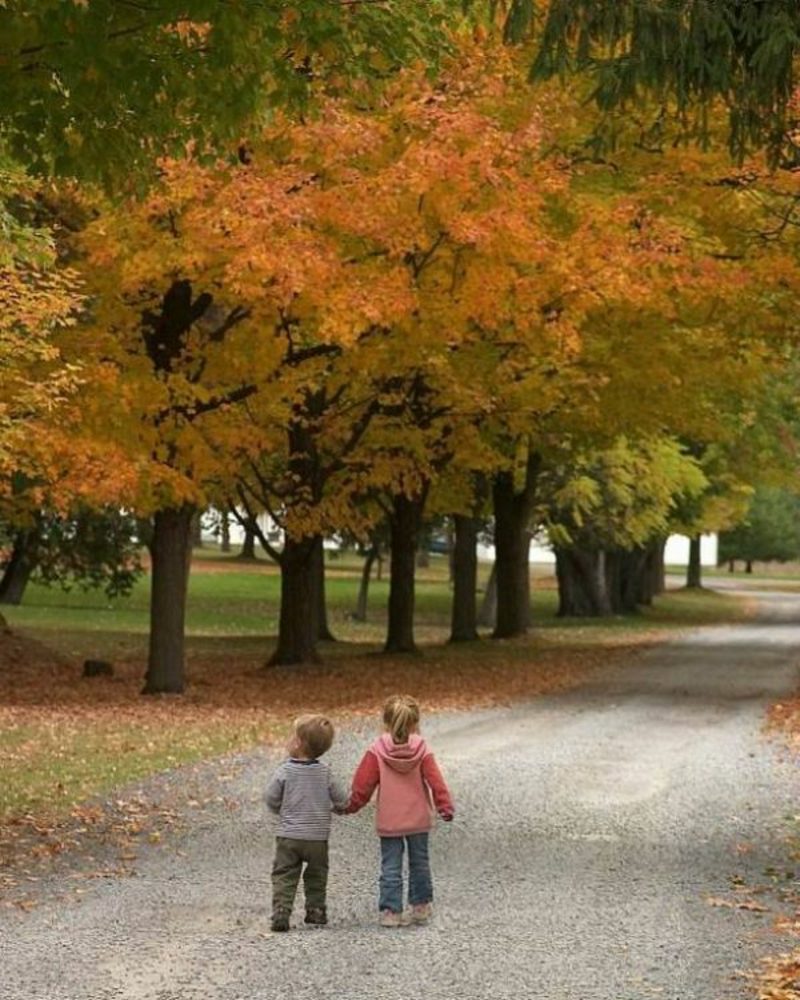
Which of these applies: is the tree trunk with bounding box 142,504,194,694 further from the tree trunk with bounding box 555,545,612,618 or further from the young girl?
the tree trunk with bounding box 555,545,612,618

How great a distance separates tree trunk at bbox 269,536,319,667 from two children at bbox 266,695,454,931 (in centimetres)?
2081

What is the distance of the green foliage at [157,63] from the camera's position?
407 inches

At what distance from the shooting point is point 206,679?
2803 centimetres

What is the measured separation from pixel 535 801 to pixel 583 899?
13.2ft

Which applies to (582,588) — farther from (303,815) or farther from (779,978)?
(779,978)

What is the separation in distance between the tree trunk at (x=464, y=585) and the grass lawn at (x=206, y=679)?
1.05 meters

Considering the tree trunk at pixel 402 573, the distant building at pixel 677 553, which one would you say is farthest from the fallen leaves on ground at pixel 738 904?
the distant building at pixel 677 553

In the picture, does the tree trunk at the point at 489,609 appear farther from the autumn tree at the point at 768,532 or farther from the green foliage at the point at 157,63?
the green foliage at the point at 157,63

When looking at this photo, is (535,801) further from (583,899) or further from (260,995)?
(260,995)

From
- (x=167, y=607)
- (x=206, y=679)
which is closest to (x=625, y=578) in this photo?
(x=206, y=679)

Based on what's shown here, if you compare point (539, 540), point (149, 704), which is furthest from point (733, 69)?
point (539, 540)

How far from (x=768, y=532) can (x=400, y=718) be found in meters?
91.1

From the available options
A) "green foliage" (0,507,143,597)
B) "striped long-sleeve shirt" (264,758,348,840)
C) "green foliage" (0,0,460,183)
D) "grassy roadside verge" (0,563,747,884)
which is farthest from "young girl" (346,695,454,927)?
"green foliage" (0,507,143,597)

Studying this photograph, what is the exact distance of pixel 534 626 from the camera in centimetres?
5094
